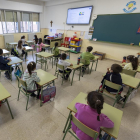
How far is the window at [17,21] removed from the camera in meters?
5.78

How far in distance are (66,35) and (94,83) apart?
16.2 ft

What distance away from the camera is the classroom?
131 centimetres

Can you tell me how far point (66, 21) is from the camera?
261 inches

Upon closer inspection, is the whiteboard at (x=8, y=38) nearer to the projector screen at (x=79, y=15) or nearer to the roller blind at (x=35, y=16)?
the roller blind at (x=35, y=16)

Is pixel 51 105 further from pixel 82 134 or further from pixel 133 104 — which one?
pixel 133 104

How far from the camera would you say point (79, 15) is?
232 inches

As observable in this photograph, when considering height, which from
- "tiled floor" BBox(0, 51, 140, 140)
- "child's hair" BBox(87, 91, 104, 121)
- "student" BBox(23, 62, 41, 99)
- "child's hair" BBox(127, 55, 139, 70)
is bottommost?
"tiled floor" BBox(0, 51, 140, 140)

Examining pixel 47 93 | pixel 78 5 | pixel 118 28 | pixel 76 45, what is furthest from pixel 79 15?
pixel 47 93

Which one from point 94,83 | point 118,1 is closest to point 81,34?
point 118,1

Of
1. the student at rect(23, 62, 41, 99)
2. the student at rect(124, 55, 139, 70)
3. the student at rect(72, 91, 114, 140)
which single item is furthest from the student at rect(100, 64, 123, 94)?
the student at rect(23, 62, 41, 99)

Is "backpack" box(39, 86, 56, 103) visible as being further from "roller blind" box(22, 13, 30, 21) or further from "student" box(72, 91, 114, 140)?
"roller blind" box(22, 13, 30, 21)

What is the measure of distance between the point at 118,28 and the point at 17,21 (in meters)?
6.13

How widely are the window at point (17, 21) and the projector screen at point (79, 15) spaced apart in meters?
2.78

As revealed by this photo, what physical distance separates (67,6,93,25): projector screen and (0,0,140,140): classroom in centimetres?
5
